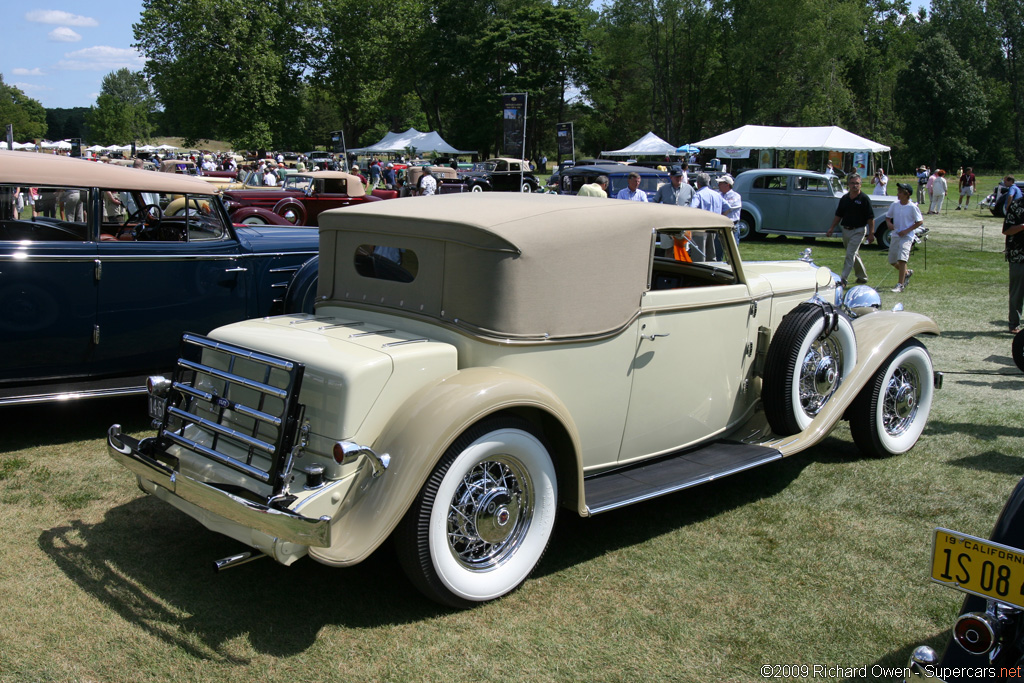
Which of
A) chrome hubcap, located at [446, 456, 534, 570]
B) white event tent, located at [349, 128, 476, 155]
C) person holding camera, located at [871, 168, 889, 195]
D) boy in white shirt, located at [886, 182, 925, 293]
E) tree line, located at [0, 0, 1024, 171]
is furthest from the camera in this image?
tree line, located at [0, 0, 1024, 171]

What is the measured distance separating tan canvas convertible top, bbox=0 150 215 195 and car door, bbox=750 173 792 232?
16.1 meters

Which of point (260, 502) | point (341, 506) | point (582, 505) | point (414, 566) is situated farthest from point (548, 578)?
point (260, 502)

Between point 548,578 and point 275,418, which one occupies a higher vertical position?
point 275,418

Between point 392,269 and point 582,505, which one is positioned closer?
point 582,505

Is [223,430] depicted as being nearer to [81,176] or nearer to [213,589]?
[213,589]

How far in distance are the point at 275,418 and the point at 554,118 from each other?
6951 cm

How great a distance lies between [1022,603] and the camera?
215 cm

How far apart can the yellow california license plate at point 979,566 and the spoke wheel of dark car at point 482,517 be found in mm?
1673

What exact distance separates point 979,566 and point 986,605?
10.0 inches

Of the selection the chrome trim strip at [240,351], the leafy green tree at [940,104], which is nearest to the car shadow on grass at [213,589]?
the chrome trim strip at [240,351]

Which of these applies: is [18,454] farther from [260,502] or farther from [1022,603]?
[1022,603]

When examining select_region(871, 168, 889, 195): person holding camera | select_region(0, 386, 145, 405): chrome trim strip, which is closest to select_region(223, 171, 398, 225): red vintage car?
select_region(0, 386, 145, 405): chrome trim strip

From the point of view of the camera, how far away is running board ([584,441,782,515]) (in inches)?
149

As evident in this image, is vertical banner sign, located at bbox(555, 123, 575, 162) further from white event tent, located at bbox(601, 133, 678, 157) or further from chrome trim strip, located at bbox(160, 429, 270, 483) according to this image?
chrome trim strip, located at bbox(160, 429, 270, 483)
